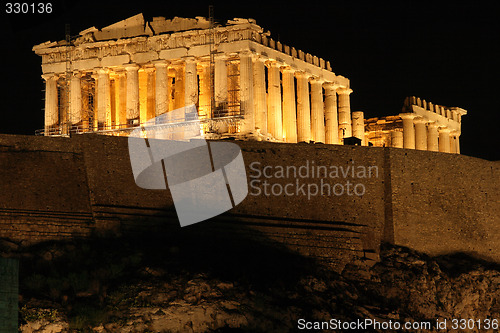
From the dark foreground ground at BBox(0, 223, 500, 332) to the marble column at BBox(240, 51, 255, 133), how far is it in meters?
17.9

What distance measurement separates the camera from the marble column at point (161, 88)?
65.7 meters

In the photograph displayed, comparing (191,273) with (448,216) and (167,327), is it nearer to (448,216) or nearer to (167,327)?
(167,327)

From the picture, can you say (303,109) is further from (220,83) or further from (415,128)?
(415,128)

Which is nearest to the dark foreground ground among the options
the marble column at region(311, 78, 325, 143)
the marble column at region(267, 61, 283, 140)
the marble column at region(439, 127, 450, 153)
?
the marble column at region(267, 61, 283, 140)

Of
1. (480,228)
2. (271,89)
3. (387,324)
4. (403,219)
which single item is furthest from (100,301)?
(271,89)

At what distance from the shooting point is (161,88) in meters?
65.8

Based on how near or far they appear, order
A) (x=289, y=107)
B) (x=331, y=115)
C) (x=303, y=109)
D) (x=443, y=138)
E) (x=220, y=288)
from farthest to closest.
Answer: (x=443, y=138), (x=331, y=115), (x=303, y=109), (x=289, y=107), (x=220, y=288)

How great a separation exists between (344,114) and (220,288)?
3310 centimetres

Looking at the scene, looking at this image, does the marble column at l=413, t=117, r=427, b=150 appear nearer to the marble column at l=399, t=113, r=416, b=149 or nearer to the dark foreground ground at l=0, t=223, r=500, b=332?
the marble column at l=399, t=113, r=416, b=149

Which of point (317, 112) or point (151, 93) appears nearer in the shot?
point (151, 93)

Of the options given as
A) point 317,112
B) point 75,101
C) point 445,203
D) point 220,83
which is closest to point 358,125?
point 317,112

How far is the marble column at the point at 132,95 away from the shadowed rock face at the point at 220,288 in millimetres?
22377

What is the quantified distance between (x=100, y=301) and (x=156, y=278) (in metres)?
2.46

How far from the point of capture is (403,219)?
47.9 m
